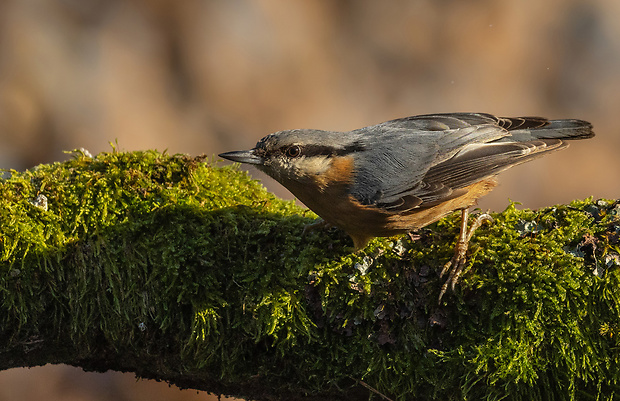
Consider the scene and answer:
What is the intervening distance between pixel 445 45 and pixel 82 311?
588 cm

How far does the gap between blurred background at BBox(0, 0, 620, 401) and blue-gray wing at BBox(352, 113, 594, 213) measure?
347cm

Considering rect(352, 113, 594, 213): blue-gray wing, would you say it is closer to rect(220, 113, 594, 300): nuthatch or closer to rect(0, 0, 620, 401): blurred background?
rect(220, 113, 594, 300): nuthatch

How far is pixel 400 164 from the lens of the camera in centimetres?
339

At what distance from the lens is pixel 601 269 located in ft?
9.09

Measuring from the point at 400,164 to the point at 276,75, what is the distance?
3945 mm

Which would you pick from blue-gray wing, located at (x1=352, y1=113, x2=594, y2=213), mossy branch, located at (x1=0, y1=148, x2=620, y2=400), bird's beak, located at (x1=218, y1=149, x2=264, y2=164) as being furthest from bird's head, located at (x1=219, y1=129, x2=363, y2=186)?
mossy branch, located at (x1=0, y1=148, x2=620, y2=400)

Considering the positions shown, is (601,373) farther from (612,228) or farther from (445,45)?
(445,45)

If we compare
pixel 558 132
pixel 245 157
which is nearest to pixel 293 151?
pixel 245 157

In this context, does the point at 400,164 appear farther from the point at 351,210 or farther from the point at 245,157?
the point at 245,157

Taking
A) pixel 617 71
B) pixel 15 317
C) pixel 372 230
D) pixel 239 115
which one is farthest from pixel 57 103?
pixel 617 71

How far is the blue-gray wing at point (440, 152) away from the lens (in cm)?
329

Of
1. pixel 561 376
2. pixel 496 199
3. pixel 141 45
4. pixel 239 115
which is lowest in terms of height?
pixel 561 376

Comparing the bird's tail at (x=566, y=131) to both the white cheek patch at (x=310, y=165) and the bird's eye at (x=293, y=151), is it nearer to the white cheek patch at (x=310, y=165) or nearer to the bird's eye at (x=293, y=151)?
the white cheek patch at (x=310, y=165)

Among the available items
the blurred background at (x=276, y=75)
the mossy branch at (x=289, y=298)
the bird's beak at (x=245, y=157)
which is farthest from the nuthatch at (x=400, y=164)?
the blurred background at (x=276, y=75)
